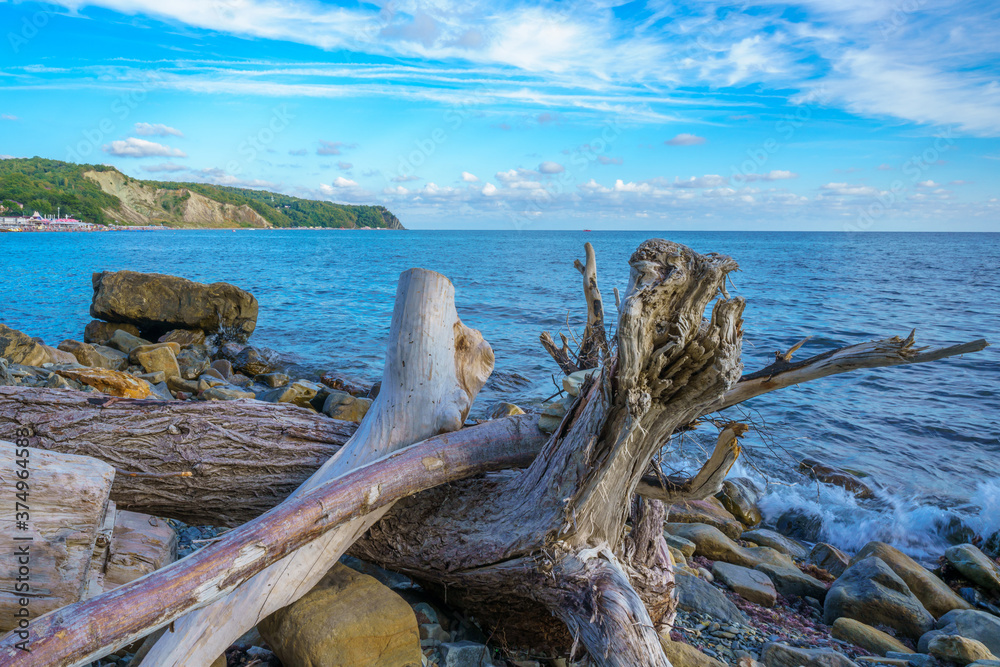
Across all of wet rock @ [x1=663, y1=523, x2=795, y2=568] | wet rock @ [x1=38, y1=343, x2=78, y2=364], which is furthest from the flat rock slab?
wet rock @ [x1=38, y1=343, x2=78, y2=364]

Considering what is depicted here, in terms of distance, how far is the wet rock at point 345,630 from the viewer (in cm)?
300

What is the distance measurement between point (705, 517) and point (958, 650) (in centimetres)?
300

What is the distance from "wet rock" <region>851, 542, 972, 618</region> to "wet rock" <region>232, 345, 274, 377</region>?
1276 centimetres

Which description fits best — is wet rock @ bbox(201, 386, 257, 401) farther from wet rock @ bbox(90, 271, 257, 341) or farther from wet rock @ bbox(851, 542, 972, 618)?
wet rock @ bbox(851, 542, 972, 618)

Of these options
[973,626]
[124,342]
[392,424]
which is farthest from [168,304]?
[973,626]

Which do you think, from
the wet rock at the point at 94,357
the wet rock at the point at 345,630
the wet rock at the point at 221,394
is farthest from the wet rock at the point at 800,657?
the wet rock at the point at 94,357

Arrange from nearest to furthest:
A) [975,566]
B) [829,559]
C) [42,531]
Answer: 1. [42,531]
2. [975,566]
3. [829,559]

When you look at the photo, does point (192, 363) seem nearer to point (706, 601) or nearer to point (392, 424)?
point (392, 424)

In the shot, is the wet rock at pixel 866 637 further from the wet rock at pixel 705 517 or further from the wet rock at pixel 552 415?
the wet rock at pixel 552 415

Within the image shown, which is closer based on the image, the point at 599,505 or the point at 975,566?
the point at 599,505

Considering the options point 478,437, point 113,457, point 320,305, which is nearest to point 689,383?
point 478,437

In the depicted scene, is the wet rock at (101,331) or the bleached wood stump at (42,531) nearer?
the bleached wood stump at (42,531)

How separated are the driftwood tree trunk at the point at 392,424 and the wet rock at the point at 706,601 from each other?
2445mm

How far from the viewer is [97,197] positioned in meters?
114
